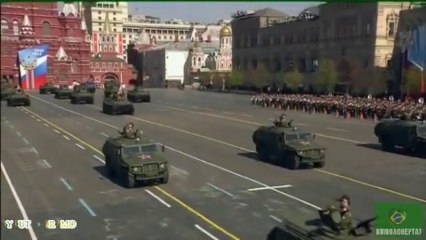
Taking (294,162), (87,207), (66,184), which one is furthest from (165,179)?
(294,162)

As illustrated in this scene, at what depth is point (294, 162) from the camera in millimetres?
22109

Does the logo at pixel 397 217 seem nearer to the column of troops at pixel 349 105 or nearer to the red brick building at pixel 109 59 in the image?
the red brick building at pixel 109 59

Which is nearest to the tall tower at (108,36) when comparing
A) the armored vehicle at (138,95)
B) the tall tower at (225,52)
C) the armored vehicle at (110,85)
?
the armored vehicle at (110,85)

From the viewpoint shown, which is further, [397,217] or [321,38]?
[321,38]

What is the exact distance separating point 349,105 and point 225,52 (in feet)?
239

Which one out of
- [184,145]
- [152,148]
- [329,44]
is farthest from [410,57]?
[152,148]

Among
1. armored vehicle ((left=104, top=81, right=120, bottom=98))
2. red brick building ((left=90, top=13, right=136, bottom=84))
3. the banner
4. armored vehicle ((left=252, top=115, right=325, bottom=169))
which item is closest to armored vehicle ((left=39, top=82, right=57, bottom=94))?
the banner

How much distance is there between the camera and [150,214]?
50.9 ft

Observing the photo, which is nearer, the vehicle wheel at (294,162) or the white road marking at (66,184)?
the white road marking at (66,184)

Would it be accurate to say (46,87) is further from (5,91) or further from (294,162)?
(5,91)

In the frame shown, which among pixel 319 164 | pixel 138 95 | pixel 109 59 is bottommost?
pixel 319 164

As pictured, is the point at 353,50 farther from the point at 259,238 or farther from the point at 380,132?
the point at 259,238

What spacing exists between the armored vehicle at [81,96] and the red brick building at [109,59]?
3226 centimetres

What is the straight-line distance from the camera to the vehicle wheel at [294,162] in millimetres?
22000
